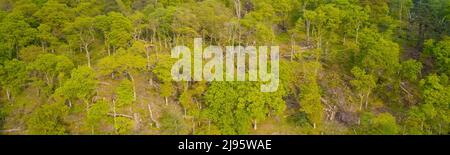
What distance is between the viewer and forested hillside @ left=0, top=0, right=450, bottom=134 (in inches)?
1432

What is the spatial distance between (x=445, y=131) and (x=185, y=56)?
2073 centimetres

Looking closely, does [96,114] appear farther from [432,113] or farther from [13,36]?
[432,113]

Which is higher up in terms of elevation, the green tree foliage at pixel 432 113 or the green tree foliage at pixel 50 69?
the green tree foliage at pixel 50 69

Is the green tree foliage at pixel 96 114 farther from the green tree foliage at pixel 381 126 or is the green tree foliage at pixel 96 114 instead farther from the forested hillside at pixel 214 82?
the green tree foliage at pixel 381 126

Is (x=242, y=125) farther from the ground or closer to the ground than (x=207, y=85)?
closer to the ground

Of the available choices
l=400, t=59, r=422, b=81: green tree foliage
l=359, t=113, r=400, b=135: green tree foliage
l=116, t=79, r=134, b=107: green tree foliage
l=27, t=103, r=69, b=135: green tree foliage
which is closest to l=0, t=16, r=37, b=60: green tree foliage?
l=27, t=103, r=69, b=135: green tree foliage

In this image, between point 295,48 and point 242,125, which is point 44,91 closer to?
point 242,125

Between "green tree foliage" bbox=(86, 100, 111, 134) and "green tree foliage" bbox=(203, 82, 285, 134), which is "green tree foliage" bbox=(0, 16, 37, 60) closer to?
"green tree foliage" bbox=(86, 100, 111, 134)

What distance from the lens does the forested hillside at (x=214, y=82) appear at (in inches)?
1432

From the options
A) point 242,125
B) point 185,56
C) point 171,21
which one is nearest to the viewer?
point 242,125

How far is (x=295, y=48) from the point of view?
1891 inches

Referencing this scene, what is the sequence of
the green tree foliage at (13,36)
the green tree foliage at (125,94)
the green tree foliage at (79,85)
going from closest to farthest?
1. the green tree foliage at (79,85)
2. the green tree foliage at (125,94)
3. the green tree foliage at (13,36)

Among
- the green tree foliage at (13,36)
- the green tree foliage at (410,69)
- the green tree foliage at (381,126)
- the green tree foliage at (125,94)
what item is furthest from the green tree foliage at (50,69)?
the green tree foliage at (410,69)
